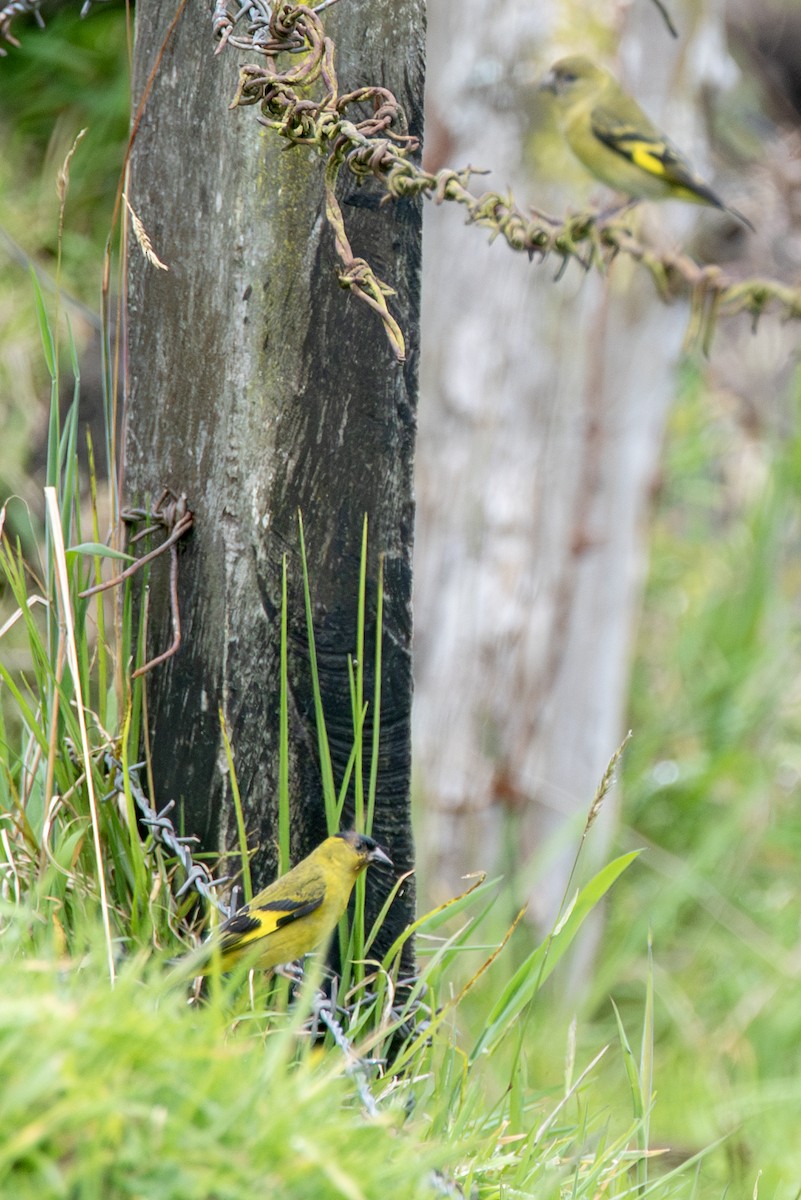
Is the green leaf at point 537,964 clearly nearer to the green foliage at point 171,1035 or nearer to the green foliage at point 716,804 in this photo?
the green foliage at point 171,1035

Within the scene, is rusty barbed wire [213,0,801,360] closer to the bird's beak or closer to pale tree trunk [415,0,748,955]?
the bird's beak

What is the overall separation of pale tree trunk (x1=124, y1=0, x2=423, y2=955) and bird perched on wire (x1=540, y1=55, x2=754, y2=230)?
221cm

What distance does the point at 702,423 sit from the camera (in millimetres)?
7090

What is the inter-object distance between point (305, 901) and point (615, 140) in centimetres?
307

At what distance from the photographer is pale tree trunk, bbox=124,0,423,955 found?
5.98ft

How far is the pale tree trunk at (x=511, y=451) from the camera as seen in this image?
199 inches

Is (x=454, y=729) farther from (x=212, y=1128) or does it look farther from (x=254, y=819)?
(x=212, y=1128)

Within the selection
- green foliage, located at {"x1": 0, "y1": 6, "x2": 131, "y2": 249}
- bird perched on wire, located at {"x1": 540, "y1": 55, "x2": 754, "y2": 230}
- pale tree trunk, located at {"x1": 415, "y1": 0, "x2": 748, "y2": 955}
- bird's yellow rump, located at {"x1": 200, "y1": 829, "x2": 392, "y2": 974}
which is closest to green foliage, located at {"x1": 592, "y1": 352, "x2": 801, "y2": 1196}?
pale tree trunk, located at {"x1": 415, "y1": 0, "x2": 748, "y2": 955}

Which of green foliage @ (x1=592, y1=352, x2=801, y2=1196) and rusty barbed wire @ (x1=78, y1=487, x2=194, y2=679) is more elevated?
rusty barbed wire @ (x1=78, y1=487, x2=194, y2=679)

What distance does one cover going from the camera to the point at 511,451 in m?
5.19

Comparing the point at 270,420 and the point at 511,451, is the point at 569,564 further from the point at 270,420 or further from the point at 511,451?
the point at 270,420

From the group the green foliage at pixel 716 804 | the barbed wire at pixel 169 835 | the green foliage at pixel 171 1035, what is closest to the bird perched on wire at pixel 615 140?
the green foliage at pixel 716 804

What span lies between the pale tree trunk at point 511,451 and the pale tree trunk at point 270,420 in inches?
127

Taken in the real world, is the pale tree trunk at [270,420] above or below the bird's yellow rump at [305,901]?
above
